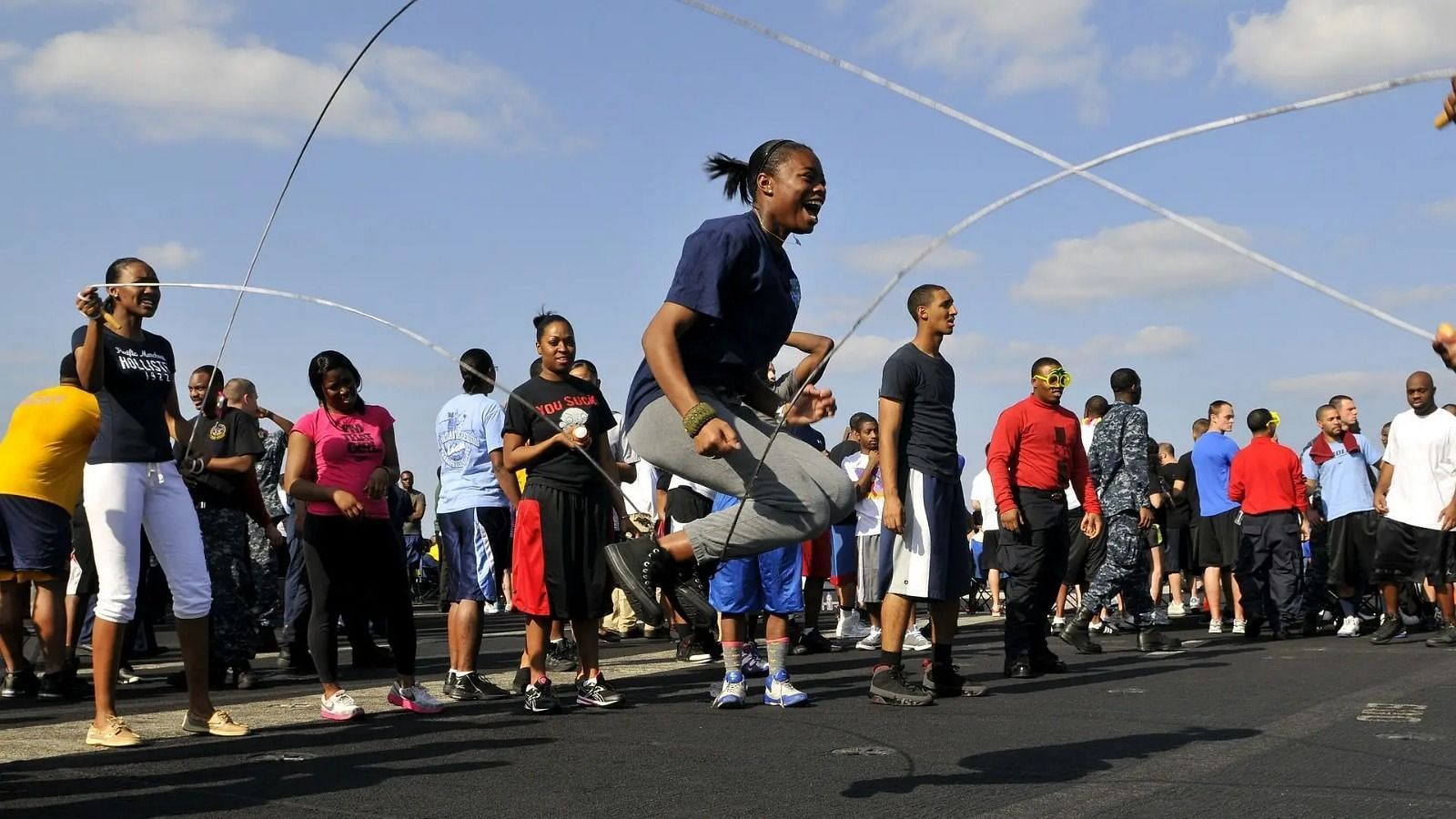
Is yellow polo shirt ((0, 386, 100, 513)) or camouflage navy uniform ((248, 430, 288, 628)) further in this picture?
camouflage navy uniform ((248, 430, 288, 628))

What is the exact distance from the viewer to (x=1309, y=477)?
49.0 feet

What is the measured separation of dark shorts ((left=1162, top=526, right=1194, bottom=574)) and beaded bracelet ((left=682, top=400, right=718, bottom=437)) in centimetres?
1262

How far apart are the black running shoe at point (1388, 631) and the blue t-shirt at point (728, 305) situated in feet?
27.9

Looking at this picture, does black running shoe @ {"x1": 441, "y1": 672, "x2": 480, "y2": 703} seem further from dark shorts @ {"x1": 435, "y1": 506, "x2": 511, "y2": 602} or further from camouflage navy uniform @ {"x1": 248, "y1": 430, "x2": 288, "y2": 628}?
camouflage navy uniform @ {"x1": 248, "y1": 430, "x2": 288, "y2": 628}

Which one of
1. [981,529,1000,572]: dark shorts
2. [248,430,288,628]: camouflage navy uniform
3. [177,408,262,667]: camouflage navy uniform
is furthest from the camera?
[981,529,1000,572]: dark shorts

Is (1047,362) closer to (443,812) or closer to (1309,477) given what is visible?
(443,812)

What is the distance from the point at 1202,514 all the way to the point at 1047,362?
5253 millimetres

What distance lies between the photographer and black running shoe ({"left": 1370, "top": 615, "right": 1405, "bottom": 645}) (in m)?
11.4

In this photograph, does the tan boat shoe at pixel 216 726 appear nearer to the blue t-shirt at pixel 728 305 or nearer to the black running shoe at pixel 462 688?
the black running shoe at pixel 462 688

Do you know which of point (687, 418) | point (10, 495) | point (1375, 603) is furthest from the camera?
point (1375, 603)

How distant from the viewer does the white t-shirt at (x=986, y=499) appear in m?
16.3

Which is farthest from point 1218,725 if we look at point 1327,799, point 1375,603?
point 1375,603

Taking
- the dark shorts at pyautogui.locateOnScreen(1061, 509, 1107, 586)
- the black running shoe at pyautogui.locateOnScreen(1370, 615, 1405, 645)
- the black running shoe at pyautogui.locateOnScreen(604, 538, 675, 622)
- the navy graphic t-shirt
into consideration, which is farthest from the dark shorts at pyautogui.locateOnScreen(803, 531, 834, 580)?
the black running shoe at pyautogui.locateOnScreen(604, 538, 675, 622)

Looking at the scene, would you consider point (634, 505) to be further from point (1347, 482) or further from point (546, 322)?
point (1347, 482)
